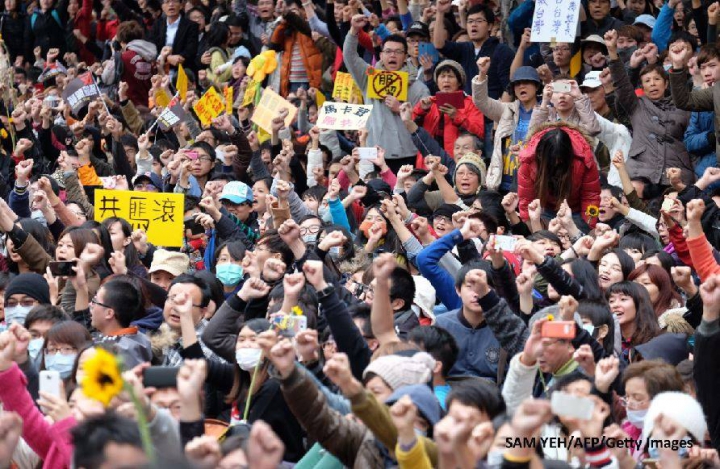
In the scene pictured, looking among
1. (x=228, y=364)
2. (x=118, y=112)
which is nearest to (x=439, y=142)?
(x=118, y=112)

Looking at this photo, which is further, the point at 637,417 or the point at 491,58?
the point at 491,58

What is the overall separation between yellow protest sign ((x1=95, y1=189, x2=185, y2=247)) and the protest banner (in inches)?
156

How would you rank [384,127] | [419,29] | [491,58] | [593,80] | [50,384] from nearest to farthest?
[50,384] → [593,80] → [384,127] → [491,58] → [419,29]

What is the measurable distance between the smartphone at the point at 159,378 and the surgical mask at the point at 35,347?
146cm

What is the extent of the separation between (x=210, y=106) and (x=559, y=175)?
13.7 ft

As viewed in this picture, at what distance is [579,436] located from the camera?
180 inches

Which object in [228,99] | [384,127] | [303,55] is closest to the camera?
[384,127]

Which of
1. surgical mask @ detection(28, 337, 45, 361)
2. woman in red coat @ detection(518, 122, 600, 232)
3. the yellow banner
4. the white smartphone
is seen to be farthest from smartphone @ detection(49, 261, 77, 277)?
the yellow banner

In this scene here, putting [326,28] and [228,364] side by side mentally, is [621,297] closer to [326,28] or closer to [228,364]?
[228,364]

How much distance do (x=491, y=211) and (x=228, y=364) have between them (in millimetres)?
2985

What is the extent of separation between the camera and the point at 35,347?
21.2ft

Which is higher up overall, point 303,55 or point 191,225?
point 303,55

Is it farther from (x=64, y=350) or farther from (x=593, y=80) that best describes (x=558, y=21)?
(x=64, y=350)

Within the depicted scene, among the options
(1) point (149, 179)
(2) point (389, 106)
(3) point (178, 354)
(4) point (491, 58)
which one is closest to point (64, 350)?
(3) point (178, 354)
